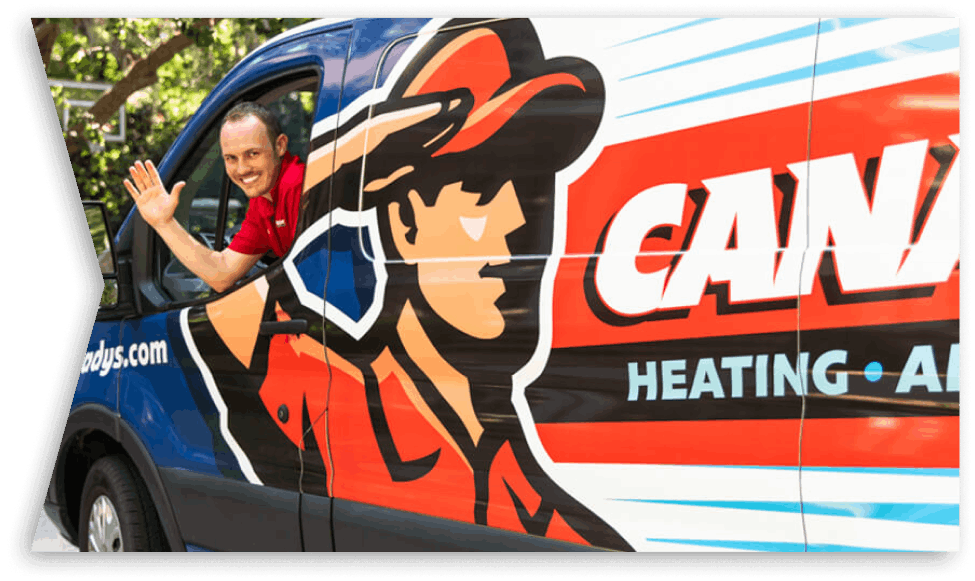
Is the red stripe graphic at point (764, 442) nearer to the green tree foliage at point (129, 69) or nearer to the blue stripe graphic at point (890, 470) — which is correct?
the blue stripe graphic at point (890, 470)

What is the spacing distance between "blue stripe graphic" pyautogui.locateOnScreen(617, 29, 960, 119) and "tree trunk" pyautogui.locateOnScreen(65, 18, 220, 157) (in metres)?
1.78

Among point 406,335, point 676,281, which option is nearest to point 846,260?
point 676,281

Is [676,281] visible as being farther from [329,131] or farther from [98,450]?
[98,450]

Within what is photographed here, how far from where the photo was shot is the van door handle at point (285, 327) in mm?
2756

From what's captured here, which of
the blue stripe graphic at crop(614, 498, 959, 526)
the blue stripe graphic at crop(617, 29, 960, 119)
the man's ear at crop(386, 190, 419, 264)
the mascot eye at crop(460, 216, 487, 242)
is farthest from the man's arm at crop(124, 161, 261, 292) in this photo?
the blue stripe graphic at crop(614, 498, 959, 526)

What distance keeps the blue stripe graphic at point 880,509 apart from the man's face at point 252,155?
179 centimetres

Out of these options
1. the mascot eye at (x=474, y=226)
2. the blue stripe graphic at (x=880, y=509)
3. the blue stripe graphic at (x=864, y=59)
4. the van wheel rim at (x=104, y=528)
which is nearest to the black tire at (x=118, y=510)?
the van wheel rim at (x=104, y=528)

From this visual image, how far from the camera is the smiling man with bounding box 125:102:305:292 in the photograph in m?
2.97

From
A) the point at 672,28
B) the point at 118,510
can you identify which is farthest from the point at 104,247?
the point at 672,28

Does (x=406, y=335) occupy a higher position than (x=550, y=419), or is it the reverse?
(x=406, y=335)

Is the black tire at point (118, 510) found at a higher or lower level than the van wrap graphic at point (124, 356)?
lower
